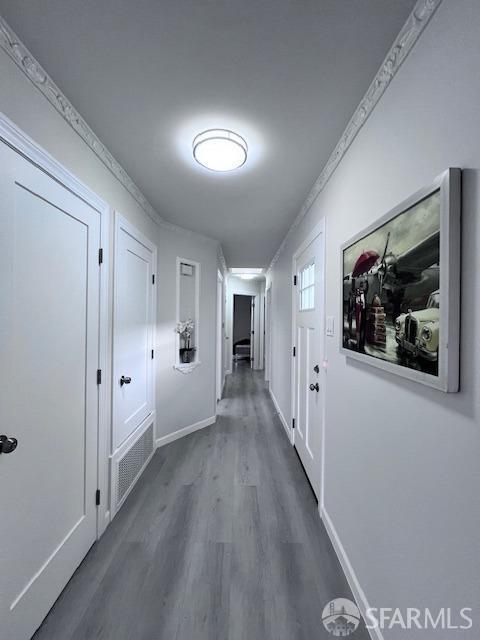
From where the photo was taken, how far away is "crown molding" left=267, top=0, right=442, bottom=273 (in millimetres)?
901

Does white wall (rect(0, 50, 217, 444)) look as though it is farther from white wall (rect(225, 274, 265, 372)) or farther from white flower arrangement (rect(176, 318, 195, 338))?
white wall (rect(225, 274, 265, 372))

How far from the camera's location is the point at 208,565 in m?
1.55

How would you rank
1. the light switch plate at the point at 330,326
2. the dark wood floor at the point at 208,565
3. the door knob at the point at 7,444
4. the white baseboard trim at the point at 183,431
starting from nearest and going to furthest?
the door knob at the point at 7,444, the dark wood floor at the point at 208,565, the light switch plate at the point at 330,326, the white baseboard trim at the point at 183,431

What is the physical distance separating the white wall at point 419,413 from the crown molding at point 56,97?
Result: 1446 mm

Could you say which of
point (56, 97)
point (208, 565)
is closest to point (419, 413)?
point (208, 565)

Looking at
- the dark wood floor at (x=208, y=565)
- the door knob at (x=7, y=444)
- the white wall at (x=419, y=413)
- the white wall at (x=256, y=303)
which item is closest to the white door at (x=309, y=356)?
the dark wood floor at (x=208, y=565)

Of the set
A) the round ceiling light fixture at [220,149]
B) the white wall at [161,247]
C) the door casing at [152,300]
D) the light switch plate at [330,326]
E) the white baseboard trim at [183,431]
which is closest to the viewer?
the white wall at [161,247]

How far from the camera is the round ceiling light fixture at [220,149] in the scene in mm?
1577

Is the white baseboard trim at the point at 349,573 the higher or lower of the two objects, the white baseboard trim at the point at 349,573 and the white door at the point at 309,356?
the lower

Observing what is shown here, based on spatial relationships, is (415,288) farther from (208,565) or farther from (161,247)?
(161,247)

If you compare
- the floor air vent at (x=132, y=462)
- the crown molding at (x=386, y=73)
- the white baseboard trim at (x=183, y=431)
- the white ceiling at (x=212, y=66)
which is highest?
the white ceiling at (x=212, y=66)

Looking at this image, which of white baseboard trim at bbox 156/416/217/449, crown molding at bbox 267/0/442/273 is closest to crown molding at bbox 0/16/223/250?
crown molding at bbox 267/0/442/273

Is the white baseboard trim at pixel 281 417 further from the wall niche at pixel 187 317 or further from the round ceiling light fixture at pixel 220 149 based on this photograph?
the round ceiling light fixture at pixel 220 149

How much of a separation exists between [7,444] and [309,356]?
80.1 inches
